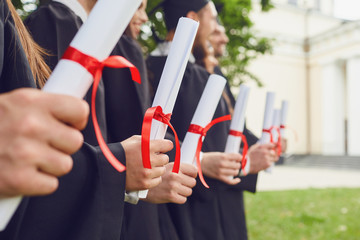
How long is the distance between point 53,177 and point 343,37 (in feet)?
92.9

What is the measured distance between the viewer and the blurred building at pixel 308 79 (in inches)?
1059

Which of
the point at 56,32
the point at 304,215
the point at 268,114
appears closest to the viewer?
the point at 56,32

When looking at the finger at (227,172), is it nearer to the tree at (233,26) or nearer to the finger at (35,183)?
the finger at (35,183)

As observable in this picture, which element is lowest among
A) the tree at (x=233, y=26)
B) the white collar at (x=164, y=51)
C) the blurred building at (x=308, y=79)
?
the white collar at (x=164, y=51)

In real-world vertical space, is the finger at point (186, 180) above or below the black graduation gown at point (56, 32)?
below

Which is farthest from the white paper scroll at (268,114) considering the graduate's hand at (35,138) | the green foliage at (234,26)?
the green foliage at (234,26)

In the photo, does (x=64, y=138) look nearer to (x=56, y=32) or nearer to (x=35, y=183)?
(x=35, y=183)

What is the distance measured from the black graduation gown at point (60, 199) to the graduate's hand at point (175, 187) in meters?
0.38

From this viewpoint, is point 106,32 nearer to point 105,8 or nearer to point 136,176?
point 105,8

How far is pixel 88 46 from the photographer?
70 centimetres

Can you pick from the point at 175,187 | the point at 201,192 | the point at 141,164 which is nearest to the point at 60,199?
the point at 141,164

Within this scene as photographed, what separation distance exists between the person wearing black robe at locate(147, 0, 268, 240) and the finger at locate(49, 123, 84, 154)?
152 cm

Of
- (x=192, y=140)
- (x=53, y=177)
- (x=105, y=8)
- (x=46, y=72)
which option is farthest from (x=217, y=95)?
(x=53, y=177)

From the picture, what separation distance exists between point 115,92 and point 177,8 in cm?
147
